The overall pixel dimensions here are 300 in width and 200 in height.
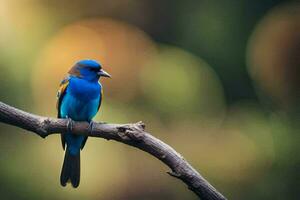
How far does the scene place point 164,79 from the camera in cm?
801

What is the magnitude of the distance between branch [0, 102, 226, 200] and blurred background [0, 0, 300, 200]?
118 inches

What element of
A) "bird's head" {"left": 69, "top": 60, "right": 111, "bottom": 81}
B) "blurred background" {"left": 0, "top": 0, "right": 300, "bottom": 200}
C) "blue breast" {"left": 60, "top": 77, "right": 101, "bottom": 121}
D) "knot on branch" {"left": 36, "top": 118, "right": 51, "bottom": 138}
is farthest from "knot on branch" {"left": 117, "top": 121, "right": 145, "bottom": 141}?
"blurred background" {"left": 0, "top": 0, "right": 300, "bottom": 200}

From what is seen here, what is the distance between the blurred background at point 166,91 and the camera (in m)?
7.41

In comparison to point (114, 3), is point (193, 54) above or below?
below

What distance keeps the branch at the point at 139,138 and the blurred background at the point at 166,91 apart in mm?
3009

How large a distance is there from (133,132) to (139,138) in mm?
40

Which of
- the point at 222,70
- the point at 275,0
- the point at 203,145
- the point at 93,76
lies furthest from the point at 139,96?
the point at 93,76

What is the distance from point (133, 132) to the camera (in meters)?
3.83

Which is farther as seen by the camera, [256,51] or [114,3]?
A: [114,3]

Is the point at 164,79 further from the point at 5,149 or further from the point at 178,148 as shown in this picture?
the point at 5,149

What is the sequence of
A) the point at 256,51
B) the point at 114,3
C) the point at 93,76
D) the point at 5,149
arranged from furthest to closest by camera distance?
the point at 114,3, the point at 256,51, the point at 5,149, the point at 93,76

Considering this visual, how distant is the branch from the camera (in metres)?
3.75

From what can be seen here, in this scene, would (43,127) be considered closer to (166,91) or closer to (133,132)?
(133,132)

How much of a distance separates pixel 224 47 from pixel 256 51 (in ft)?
1.48
